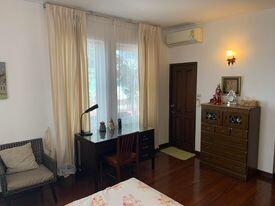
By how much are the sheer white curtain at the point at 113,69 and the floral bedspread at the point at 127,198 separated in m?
1.84

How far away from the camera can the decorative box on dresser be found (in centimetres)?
334

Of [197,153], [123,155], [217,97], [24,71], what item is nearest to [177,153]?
[197,153]

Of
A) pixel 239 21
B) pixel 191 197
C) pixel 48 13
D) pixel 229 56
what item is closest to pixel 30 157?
pixel 48 13

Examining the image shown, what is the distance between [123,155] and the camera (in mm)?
3225

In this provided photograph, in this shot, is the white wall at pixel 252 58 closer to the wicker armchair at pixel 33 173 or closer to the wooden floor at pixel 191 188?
the wooden floor at pixel 191 188

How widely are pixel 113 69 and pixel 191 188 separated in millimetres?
2394

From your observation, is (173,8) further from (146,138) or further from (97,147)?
(97,147)

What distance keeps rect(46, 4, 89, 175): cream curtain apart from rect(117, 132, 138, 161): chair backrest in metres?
0.78

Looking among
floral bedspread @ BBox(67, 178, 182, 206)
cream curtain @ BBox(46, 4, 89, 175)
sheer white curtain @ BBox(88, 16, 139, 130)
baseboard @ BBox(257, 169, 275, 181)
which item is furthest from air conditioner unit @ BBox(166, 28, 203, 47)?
floral bedspread @ BBox(67, 178, 182, 206)

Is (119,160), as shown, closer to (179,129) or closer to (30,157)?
(30,157)

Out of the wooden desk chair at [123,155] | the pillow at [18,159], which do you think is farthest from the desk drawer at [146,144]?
the pillow at [18,159]

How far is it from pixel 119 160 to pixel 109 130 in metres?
0.64

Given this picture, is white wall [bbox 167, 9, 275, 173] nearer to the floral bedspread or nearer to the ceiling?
the ceiling

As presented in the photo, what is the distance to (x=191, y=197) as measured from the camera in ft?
9.77
